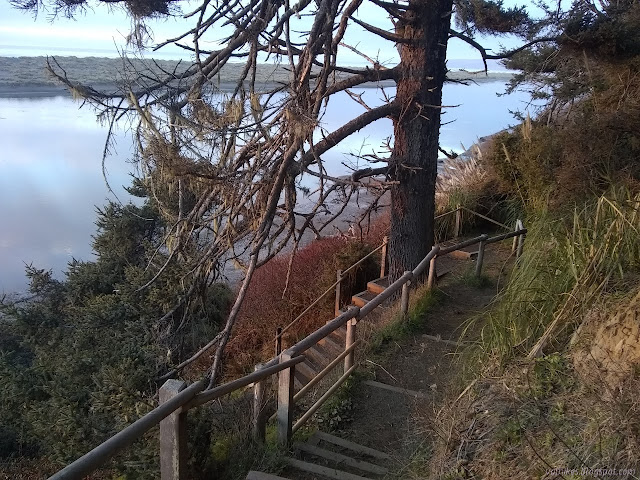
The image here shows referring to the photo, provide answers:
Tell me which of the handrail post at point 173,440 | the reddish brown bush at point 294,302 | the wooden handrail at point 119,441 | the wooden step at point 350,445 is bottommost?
the reddish brown bush at point 294,302

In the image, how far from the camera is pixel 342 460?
463 cm

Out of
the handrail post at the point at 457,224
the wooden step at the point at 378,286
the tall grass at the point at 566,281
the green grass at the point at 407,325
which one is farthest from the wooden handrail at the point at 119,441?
the handrail post at the point at 457,224

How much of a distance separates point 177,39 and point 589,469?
6973mm

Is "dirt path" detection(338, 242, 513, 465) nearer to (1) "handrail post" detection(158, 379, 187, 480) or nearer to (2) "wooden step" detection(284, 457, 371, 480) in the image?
(2) "wooden step" detection(284, 457, 371, 480)

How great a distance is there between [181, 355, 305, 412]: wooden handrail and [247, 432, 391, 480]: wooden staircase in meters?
0.71

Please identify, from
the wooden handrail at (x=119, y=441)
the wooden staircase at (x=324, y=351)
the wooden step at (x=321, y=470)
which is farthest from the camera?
the wooden staircase at (x=324, y=351)

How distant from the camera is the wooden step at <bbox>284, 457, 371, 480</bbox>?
423 centimetres

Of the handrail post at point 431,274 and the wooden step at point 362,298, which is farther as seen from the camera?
the wooden step at point 362,298

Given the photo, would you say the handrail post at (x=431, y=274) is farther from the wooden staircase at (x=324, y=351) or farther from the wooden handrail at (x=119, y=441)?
the wooden handrail at (x=119, y=441)

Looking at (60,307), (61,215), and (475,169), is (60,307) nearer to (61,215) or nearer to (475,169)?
(61,215)

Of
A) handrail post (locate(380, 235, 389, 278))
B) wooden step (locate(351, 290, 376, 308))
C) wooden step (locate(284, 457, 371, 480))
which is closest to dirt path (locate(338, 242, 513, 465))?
wooden step (locate(284, 457, 371, 480))

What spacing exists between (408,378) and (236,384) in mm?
2815

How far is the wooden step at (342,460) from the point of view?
4.52 meters

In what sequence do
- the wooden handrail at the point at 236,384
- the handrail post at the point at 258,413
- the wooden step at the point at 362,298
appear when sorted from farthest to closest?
the wooden step at the point at 362,298 → the handrail post at the point at 258,413 → the wooden handrail at the point at 236,384
